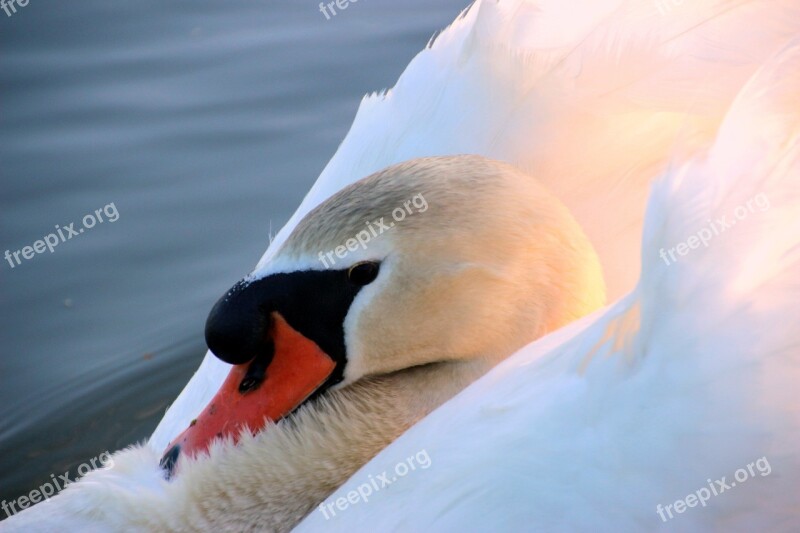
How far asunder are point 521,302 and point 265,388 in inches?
27.2

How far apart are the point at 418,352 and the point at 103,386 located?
220cm

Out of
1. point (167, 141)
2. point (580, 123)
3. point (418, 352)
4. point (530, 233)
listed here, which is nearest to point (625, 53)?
point (580, 123)

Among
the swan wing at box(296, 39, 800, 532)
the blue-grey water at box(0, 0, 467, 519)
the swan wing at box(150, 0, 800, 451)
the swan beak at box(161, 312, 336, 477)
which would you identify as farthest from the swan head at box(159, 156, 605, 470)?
the blue-grey water at box(0, 0, 467, 519)

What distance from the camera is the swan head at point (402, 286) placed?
3182 mm

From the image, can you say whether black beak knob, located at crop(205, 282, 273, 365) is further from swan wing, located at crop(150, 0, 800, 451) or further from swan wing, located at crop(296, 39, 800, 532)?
swan wing, located at crop(296, 39, 800, 532)

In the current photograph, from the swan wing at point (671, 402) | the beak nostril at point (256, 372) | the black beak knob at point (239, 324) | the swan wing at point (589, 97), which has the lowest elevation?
the swan wing at point (671, 402)

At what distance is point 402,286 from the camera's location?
10.7 feet

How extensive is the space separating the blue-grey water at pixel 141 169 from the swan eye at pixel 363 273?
6.06 ft

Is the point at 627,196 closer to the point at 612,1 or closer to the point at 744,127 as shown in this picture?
the point at 612,1

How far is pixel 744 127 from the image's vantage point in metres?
2.81

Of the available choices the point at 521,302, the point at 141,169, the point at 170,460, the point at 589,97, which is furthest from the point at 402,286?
the point at 141,169

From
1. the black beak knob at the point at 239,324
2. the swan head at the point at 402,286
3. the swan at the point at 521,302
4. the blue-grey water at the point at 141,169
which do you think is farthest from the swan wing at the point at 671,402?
the blue-grey water at the point at 141,169

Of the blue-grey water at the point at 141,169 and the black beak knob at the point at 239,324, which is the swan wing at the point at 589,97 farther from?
the blue-grey water at the point at 141,169

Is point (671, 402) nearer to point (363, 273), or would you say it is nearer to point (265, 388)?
point (363, 273)
